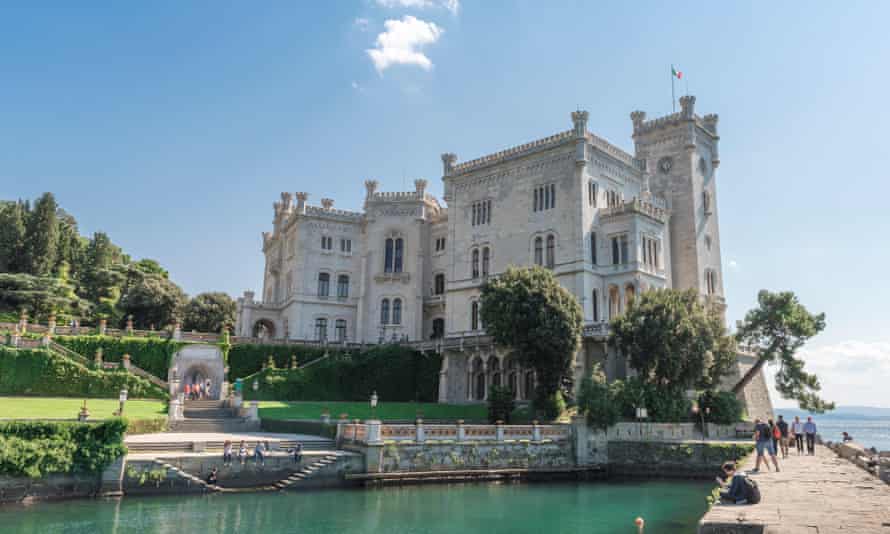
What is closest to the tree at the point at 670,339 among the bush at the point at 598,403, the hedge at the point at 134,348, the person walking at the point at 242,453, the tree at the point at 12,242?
the bush at the point at 598,403

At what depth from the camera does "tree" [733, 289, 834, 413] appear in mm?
41344

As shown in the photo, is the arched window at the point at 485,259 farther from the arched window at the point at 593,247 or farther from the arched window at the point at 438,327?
the arched window at the point at 438,327

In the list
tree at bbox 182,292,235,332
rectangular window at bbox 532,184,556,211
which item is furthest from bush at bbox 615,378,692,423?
tree at bbox 182,292,235,332

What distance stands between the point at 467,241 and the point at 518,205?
514 centimetres

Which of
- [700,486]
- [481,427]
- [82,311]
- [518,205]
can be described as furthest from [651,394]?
[82,311]

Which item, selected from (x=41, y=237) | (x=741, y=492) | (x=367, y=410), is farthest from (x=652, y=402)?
(x=41, y=237)

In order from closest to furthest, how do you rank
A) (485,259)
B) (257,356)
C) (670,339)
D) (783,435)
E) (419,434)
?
(783,435), (419,434), (670,339), (257,356), (485,259)

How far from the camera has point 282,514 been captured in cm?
2117

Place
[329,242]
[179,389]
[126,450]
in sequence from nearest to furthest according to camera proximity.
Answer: [126,450], [179,389], [329,242]

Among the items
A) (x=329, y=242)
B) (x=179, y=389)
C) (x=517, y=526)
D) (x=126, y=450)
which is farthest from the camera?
(x=329, y=242)

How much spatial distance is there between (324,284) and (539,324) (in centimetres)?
2875

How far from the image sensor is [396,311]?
188 ft

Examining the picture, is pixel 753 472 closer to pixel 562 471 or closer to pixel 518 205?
pixel 562 471

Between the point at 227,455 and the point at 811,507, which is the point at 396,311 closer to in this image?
the point at 227,455
